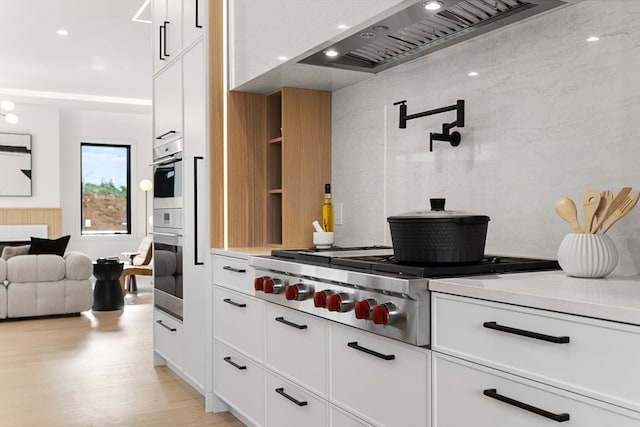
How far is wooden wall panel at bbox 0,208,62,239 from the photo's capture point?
921 centimetres

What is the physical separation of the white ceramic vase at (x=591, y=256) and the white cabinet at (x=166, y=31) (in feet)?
9.47

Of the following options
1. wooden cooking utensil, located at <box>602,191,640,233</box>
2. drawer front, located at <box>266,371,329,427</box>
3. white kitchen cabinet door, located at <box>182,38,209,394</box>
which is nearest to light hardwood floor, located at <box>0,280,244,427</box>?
white kitchen cabinet door, located at <box>182,38,209,394</box>

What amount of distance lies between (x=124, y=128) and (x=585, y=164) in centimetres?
943

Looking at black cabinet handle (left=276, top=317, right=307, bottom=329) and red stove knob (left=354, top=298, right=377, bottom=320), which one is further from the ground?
red stove knob (left=354, top=298, right=377, bottom=320)

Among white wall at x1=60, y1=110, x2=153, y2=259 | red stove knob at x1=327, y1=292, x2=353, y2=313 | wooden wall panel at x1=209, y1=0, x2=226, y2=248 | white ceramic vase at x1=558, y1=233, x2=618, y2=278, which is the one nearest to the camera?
white ceramic vase at x1=558, y1=233, x2=618, y2=278

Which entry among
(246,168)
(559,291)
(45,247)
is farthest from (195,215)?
(45,247)

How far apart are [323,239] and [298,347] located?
882mm

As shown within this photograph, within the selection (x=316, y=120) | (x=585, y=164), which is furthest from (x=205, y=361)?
(x=585, y=164)

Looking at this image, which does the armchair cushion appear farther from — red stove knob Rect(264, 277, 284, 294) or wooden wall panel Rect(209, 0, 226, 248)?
red stove knob Rect(264, 277, 284, 294)

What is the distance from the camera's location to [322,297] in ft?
6.77

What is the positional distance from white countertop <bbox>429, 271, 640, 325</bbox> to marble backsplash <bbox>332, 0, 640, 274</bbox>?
1.02 ft

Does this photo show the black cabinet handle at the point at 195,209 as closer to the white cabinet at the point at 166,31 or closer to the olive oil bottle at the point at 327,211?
the olive oil bottle at the point at 327,211

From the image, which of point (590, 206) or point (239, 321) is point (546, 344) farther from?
point (239, 321)

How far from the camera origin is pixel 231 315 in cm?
308
